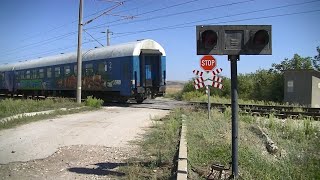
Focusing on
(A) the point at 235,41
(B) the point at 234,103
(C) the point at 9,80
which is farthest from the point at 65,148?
(C) the point at 9,80

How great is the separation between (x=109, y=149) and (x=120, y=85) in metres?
13.5


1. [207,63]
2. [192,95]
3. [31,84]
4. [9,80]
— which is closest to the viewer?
[207,63]

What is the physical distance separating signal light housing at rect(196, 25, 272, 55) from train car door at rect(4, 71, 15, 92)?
35453 millimetres

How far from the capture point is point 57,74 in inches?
1157

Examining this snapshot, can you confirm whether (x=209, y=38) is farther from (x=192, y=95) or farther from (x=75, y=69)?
(x=192, y=95)

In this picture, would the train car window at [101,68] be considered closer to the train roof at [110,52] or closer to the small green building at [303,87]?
the train roof at [110,52]

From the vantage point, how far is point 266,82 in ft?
101

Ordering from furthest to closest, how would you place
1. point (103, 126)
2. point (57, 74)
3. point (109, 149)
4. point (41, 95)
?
point (41, 95) → point (57, 74) → point (103, 126) → point (109, 149)

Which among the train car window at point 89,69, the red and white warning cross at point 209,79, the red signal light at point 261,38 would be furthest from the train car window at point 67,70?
the red signal light at point 261,38

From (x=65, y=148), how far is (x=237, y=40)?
497 centimetres

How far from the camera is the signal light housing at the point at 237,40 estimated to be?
6062 mm

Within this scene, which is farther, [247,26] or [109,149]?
[109,149]

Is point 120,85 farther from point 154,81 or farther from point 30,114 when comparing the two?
point 30,114

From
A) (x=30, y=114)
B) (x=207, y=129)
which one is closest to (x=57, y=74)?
(x=30, y=114)
